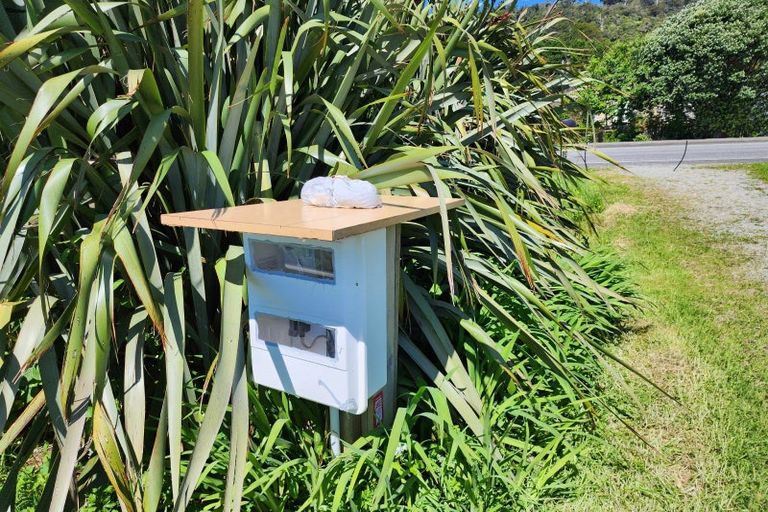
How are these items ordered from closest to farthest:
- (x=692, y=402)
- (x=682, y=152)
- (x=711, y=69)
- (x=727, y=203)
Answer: (x=692, y=402), (x=727, y=203), (x=682, y=152), (x=711, y=69)

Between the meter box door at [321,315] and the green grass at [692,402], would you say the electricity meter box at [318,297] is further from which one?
the green grass at [692,402]

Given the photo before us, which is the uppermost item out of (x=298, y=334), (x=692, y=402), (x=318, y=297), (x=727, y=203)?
(x=318, y=297)

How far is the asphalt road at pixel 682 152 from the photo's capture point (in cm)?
1308

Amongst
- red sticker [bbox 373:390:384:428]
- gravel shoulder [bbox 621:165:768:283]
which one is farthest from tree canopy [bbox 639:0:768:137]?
red sticker [bbox 373:390:384:428]

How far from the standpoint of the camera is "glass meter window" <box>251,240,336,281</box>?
1543mm

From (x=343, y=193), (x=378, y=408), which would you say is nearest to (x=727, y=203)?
(x=378, y=408)

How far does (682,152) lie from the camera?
1563 centimetres

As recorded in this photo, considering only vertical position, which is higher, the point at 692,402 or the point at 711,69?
the point at 711,69

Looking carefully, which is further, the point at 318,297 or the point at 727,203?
the point at 727,203

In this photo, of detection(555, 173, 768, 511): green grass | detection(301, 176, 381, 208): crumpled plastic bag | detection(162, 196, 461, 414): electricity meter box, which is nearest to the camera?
detection(162, 196, 461, 414): electricity meter box

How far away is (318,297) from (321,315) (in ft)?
0.18

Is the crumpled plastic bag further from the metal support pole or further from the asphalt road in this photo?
the asphalt road

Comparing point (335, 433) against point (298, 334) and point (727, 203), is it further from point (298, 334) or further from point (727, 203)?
point (727, 203)

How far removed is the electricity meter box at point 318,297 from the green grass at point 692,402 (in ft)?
3.09
